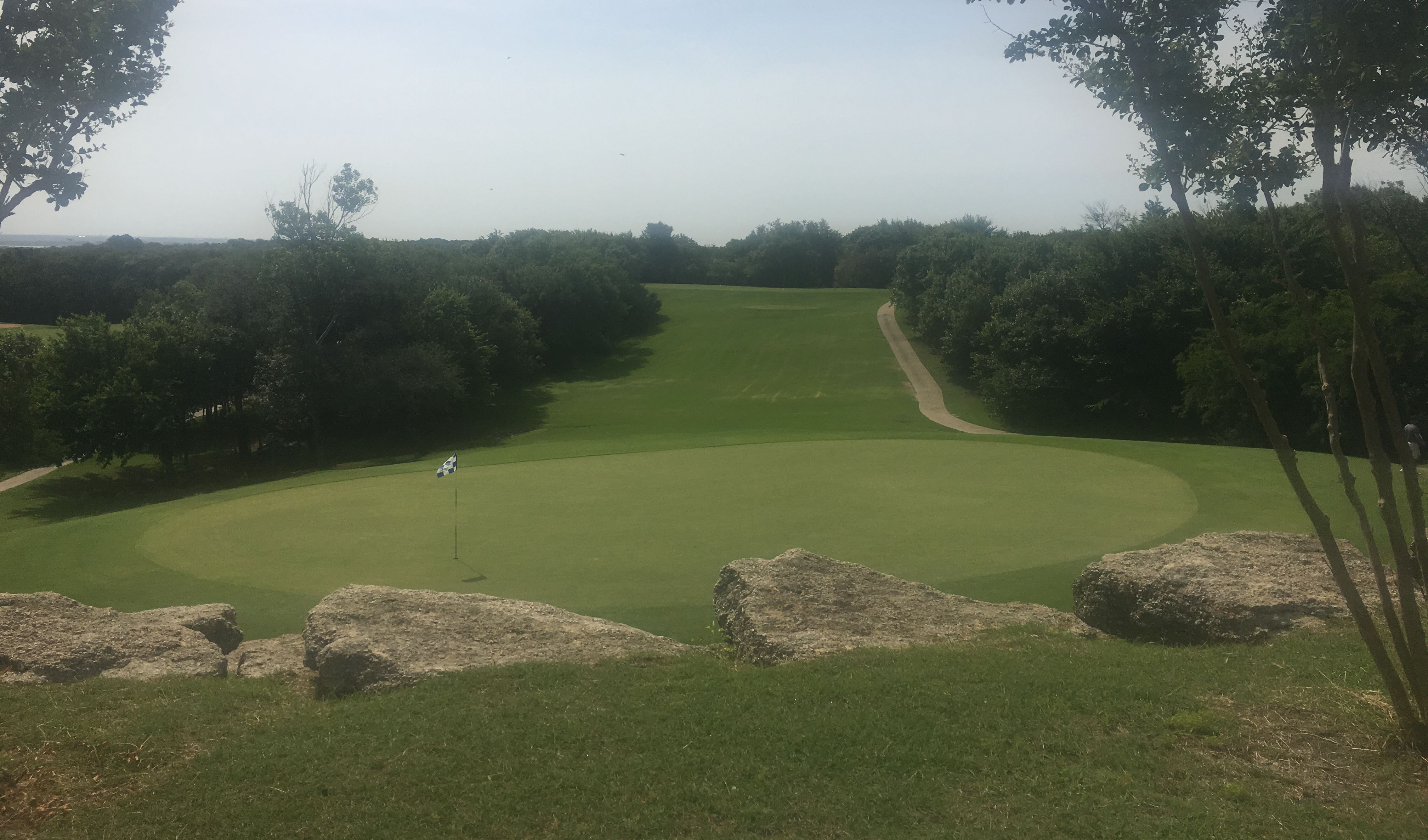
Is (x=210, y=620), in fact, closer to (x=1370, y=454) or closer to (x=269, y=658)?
(x=269, y=658)

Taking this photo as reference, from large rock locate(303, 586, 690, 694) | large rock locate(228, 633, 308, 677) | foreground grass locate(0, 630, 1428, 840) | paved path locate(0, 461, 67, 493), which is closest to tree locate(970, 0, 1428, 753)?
foreground grass locate(0, 630, 1428, 840)

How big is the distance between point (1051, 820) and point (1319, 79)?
491cm

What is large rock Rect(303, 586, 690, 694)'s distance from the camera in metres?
7.87

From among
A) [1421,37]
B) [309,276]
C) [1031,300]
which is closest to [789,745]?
[1421,37]

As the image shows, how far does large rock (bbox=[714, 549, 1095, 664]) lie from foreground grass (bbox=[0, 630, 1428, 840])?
1.10m

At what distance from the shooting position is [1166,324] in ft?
137

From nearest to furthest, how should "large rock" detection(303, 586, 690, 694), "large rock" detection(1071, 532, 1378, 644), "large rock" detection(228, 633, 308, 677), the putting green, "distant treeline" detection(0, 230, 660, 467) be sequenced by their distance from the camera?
1. "large rock" detection(303, 586, 690, 694)
2. "large rock" detection(1071, 532, 1378, 644)
3. "large rock" detection(228, 633, 308, 677)
4. the putting green
5. "distant treeline" detection(0, 230, 660, 467)

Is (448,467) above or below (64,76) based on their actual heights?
below

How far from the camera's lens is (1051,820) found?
4.87m

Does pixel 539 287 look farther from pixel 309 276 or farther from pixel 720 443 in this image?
pixel 720 443

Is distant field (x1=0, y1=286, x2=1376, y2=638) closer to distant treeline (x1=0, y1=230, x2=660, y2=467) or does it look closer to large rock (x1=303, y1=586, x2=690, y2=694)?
large rock (x1=303, y1=586, x2=690, y2=694)

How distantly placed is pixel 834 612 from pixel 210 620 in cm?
683

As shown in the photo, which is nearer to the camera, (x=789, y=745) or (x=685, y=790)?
(x=685, y=790)

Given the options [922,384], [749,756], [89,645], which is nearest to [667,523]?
[89,645]
